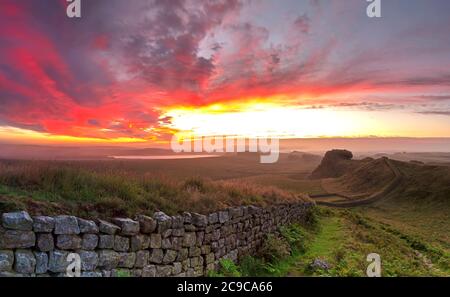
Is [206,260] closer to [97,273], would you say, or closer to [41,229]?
[97,273]

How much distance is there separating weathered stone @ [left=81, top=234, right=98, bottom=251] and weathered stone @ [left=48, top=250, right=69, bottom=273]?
0.38 m

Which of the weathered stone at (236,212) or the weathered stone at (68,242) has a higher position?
the weathered stone at (68,242)

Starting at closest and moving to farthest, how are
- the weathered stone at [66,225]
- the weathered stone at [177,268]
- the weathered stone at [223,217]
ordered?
the weathered stone at [66,225] → the weathered stone at [177,268] → the weathered stone at [223,217]

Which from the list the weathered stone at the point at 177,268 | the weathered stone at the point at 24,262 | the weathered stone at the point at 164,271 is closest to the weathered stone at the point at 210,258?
the weathered stone at the point at 177,268

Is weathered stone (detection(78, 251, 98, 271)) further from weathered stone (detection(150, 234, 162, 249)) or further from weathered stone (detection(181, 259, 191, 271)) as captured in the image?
weathered stone (detection(181, 259, 191, 271))

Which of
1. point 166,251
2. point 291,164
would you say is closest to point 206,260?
point 166,251

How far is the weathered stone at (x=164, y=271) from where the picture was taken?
27.9 feet

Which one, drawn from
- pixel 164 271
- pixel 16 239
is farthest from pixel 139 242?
pixel 16 239

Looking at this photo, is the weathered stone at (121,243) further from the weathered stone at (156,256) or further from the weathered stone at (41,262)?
the weathered stone at (41,262)

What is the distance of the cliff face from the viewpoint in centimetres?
6262

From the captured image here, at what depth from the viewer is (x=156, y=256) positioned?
8547 millimetres

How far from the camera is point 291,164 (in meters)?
90.5

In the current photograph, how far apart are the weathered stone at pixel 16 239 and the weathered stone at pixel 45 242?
10 cm

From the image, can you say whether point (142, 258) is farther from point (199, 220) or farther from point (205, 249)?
point (205, 249)
